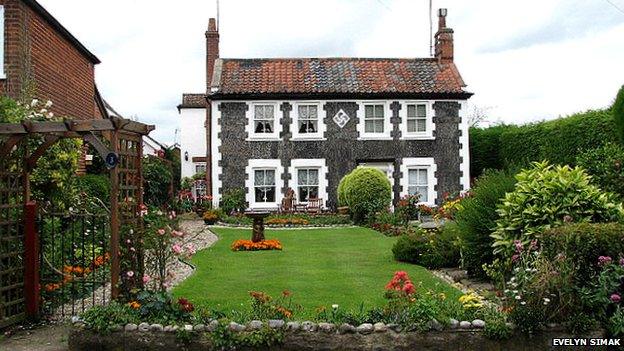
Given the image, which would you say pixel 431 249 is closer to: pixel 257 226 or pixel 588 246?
pixel 257 226

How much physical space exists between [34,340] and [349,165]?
68.2 feet

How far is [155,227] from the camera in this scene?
8430 mm

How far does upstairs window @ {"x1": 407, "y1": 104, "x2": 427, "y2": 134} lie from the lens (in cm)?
2817

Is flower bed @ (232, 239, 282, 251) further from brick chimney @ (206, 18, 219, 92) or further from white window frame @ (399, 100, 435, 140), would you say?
brick chimney @ (206, 18, 219, 92)

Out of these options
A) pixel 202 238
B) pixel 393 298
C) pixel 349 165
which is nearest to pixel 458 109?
pixel 349 165

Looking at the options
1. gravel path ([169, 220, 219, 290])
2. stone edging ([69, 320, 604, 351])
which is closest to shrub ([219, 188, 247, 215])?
gravel path ([169, 220, 219, 290])

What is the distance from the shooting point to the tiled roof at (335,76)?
2772cm

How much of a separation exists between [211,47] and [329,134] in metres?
7.22

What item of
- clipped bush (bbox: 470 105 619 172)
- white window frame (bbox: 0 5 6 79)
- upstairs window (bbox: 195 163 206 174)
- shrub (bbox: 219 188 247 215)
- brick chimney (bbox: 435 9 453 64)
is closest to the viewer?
white window frame (bbox: 0 5 6 79)

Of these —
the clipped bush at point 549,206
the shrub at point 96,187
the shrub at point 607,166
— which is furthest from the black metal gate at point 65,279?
the shrub at point 607,166

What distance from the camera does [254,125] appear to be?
27.8m

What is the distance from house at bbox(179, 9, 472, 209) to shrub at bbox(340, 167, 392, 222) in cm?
413

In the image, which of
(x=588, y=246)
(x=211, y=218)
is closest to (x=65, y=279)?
(x=588, y=246)

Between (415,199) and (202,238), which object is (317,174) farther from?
(202,238)
